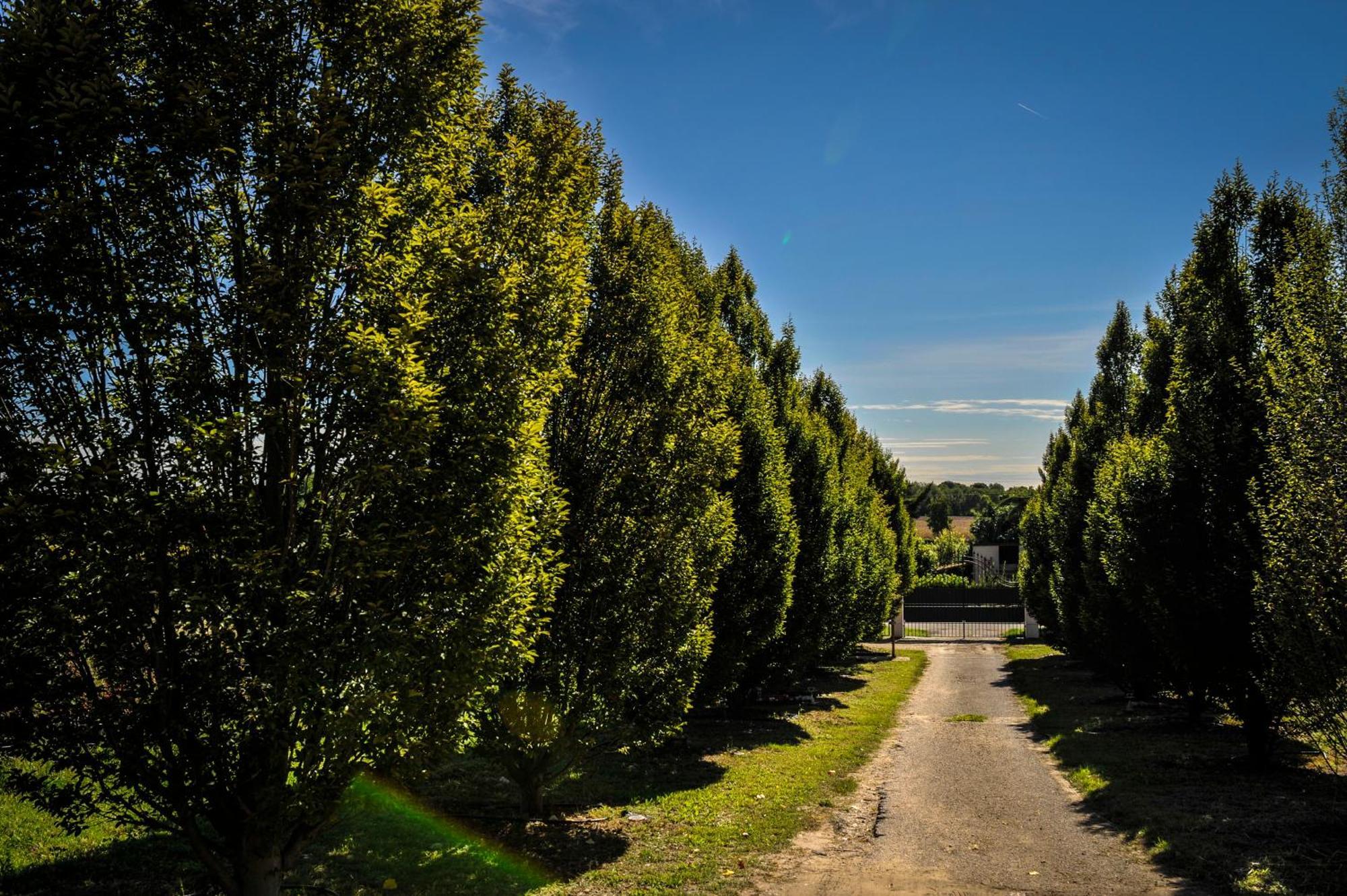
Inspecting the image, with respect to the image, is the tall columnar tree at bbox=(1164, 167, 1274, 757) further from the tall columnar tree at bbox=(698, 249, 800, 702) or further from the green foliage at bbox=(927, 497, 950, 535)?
the green foliage at bbox=(927, 497, 950, 535)

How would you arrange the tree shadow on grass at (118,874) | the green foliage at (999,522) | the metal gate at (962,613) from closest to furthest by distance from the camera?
the tree shadow on grass at (118,874) < the metal gate at (962,613) < the green foliage at (999,522)

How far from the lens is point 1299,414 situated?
35.2 feet

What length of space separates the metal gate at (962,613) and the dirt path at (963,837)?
33.1 meters

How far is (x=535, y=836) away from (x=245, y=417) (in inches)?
298

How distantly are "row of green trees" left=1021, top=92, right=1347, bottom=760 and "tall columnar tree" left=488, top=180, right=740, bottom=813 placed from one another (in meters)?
7.91

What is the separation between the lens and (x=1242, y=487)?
13805mm

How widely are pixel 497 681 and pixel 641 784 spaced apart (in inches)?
296

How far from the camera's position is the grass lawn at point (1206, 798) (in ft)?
30.3

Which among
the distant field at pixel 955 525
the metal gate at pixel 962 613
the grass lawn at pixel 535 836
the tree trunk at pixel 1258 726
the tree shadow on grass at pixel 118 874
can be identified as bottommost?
the metal gate at pixel 962 613

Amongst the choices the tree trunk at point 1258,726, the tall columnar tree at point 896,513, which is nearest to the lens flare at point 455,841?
the tree trunk at point 1258,726

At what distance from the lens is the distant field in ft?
349

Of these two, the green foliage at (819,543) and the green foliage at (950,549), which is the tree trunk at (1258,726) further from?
the green foliage at (950,549)

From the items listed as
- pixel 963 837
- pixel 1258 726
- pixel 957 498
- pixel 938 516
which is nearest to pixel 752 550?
pixel 963 837

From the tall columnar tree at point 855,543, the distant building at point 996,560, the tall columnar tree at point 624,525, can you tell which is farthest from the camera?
the distant building at point 996,560
